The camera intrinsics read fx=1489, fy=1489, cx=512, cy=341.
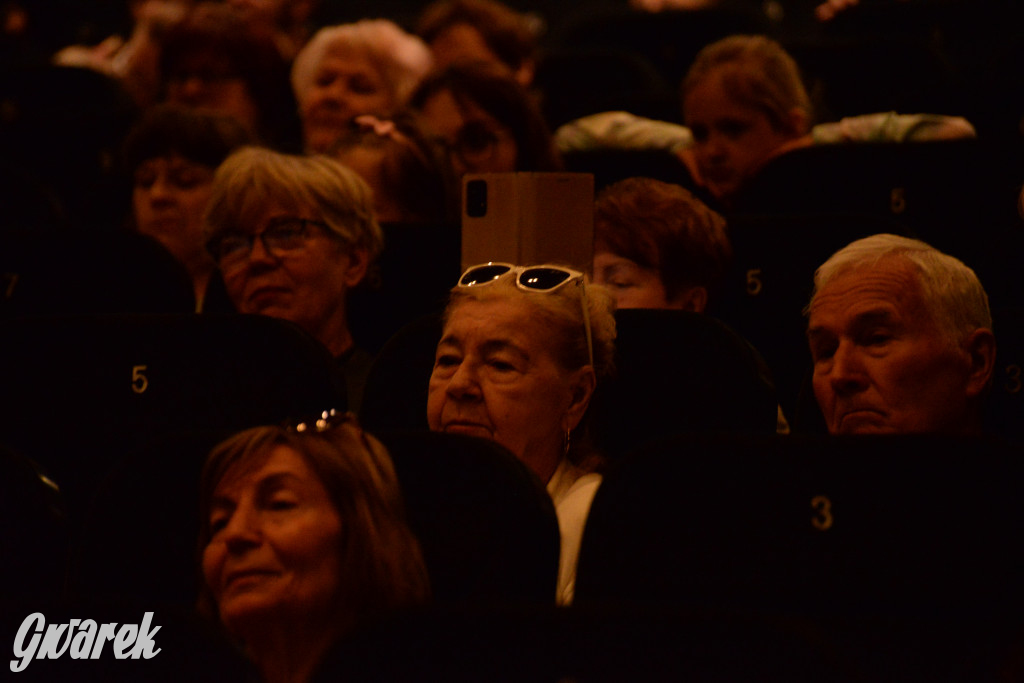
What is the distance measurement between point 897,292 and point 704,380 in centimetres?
33

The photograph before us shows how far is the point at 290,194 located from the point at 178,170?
792 millimetres

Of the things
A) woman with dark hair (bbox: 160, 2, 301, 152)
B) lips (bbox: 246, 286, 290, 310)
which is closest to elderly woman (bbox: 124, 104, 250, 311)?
lips (bbox: 246, 286, 290, 310)

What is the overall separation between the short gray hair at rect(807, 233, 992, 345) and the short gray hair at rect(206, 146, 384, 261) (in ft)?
3.47

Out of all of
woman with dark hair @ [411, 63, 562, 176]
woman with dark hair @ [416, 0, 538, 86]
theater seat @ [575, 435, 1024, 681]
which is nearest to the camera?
theater seat @ [575, 435, 1024, 681]

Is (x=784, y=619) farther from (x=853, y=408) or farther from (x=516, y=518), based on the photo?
(x=853, y=408)

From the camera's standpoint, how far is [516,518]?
185 centimetres

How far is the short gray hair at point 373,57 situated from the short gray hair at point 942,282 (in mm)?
2254

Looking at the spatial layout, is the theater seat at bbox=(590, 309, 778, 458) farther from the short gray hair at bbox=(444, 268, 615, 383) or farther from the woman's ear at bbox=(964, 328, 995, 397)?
the woman's ear at bbox=(964, 328, 995, 397)

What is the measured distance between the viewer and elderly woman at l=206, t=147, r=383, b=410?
2982 mm

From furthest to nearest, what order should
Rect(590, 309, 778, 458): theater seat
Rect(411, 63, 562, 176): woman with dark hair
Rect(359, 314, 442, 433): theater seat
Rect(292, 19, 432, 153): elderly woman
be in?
Rect(292, 19, 432, 153): elderly woman → Rect(411, 63, 562, 176): woman with dark hair → Rect(359, 314, 442, 433): theater seat → Rect(590, 309, 778, 458): theater seat

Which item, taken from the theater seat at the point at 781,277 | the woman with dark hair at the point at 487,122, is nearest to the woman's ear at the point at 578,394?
the theater seat at the point at 781,277

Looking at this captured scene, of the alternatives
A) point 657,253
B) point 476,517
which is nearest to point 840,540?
point 476,517

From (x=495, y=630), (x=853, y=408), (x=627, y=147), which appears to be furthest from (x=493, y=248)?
(x=627, y=147)

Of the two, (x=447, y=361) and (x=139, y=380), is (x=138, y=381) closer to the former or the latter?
(x=139, y=380)
